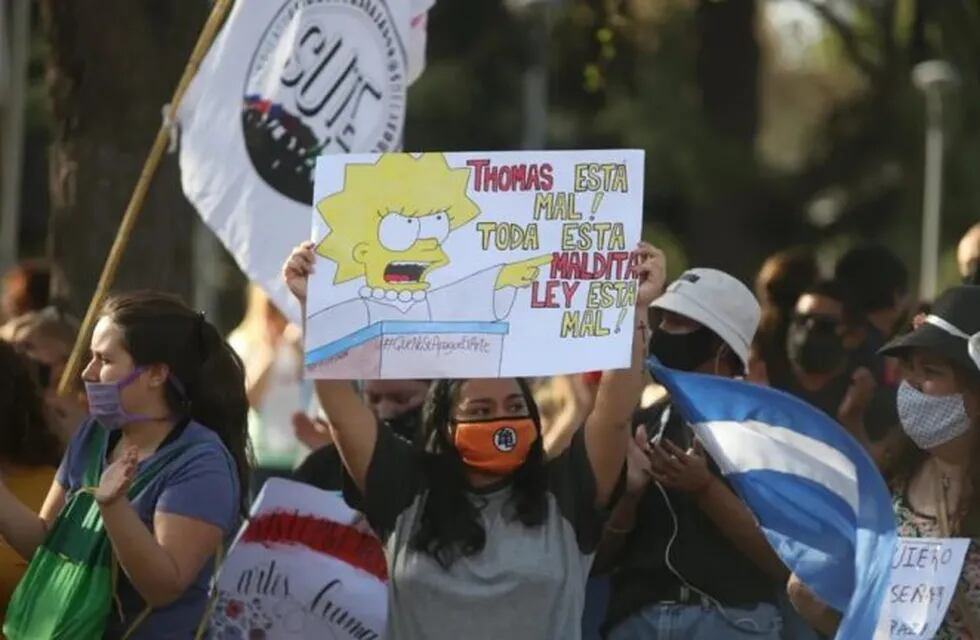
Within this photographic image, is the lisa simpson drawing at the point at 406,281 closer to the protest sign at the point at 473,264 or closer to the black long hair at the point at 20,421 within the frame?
the protest sign at the point at 473,264

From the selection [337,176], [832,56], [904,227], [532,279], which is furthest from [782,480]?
[904,227]

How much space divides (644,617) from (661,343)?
743 millimetres

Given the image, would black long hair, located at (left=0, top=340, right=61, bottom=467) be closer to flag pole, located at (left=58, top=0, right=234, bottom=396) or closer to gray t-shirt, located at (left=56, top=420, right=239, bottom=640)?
flag pole, located at (left=58, top=0, right=234, bottom=396)

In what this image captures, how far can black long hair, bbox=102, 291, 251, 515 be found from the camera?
5793mm

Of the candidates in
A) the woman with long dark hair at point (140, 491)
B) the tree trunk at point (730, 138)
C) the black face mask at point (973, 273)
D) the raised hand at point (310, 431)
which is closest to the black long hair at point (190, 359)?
the woman with long dark hair at point (140, 491)

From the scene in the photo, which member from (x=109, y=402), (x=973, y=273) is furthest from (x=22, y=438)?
(x=973, y=273)

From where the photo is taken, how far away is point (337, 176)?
5.76 m

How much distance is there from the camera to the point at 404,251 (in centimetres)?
579

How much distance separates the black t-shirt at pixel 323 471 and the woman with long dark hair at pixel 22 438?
810 mm

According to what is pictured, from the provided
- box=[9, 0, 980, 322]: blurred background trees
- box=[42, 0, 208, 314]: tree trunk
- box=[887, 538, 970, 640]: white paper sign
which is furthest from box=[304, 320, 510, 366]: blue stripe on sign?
box=[9, 0, 980, 322]: blurred background trees

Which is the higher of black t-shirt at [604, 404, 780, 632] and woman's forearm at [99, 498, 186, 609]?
woman's forearm at [99, 498, 186, 609]

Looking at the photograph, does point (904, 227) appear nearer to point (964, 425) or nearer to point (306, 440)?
point (306, 440)

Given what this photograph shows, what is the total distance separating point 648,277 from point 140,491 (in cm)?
129

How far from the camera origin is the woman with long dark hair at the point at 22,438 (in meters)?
6.40
